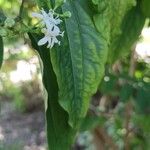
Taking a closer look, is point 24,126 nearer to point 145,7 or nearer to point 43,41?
point 145,7

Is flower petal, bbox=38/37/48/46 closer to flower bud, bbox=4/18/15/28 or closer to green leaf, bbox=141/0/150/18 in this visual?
flower bud, bbox=4/18/15/28

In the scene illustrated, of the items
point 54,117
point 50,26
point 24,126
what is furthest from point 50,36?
point 24,126

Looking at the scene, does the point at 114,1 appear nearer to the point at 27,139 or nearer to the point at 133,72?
the point at 133,72

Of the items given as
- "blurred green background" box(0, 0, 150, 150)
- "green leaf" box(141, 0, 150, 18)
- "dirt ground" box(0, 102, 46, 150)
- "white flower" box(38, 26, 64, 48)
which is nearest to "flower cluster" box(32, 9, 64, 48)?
"white flower" box(38, 26, 64, 48)

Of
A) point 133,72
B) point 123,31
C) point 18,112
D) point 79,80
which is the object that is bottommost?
point 18,112

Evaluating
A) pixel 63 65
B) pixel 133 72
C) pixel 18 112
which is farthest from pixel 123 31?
pixel 18 112

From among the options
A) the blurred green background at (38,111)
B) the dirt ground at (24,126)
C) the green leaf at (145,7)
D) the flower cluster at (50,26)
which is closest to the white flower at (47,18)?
the flower cluster at (50,26)
